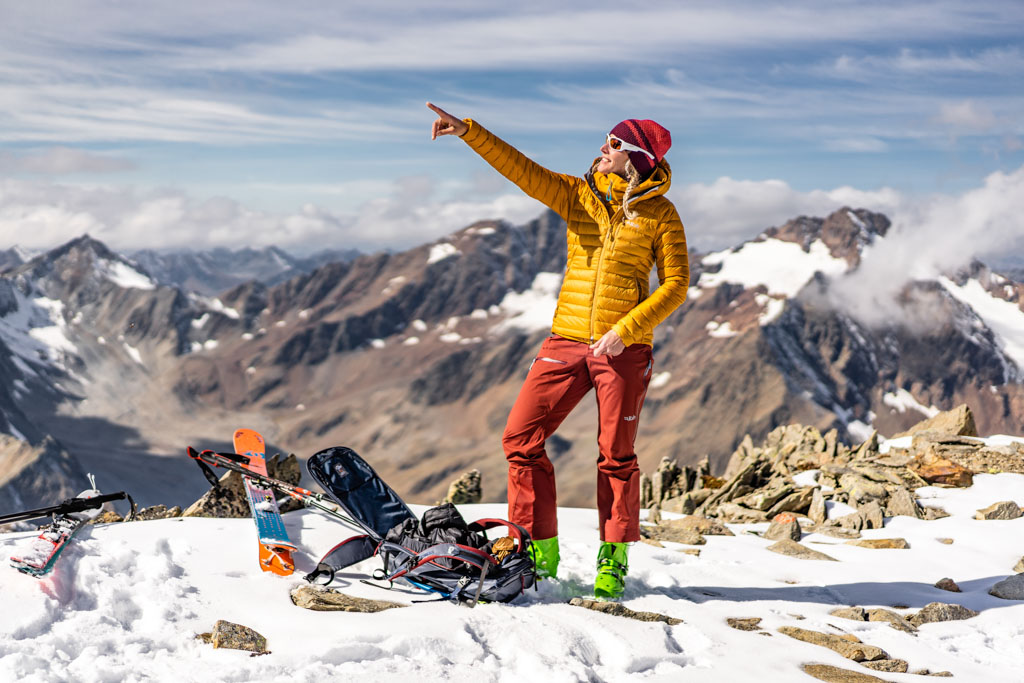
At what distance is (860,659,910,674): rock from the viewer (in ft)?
23.1

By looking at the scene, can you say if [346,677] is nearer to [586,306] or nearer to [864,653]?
[586,306]

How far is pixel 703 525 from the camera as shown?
12.4 metres

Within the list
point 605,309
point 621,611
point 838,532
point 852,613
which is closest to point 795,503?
point 838,532

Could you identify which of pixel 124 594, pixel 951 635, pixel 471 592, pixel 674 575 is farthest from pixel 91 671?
pixel 951 635

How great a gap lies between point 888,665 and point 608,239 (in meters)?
4.68

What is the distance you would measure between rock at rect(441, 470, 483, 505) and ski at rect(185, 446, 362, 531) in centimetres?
670

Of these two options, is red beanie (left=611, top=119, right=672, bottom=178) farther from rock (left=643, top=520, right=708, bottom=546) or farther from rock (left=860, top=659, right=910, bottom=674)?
rock (left=643, top=520, right=708, bottom=546)

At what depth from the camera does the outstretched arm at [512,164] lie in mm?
7473

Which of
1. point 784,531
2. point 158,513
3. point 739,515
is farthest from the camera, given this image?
point 739,515

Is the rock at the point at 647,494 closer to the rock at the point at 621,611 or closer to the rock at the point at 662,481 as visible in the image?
the rock at the point at 662,481

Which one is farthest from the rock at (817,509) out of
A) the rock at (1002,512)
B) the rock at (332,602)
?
the rock at (332,602)

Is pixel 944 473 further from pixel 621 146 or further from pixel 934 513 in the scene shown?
pixel 621 146

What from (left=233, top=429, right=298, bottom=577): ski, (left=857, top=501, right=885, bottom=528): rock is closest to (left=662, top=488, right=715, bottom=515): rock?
(left=857, top=501, right=885, bottom=528): rock

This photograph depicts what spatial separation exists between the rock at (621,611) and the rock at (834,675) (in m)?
1.24
